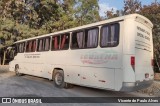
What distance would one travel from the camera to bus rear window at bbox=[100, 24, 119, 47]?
32.3 ft

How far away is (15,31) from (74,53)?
1909 cm

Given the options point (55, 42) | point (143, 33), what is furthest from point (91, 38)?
point (55, 42)

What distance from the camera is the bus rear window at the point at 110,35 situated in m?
9.84

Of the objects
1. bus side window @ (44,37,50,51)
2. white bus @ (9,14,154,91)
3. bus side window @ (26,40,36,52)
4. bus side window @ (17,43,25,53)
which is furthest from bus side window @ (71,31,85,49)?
bus side window @ (17,43,25,53)

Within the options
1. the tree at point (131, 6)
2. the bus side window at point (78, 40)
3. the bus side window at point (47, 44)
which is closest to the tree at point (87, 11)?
the tree at point (131, 6)

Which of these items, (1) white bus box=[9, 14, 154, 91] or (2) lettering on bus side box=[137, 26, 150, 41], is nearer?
(1) white bus box=[9, 14, 154, 91]

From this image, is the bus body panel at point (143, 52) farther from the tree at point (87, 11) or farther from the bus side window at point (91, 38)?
the tree at point (87, 11)

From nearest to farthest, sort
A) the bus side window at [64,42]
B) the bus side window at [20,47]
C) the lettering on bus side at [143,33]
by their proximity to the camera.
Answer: the lettering on bus side at [143,33], the bus side window at [64,42], the bus side window at [20,47]

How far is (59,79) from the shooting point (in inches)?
525

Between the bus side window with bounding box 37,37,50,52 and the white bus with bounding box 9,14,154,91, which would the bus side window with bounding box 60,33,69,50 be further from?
the bus side window with bounding box 37,37,50,52

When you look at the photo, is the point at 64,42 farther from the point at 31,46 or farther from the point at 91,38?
the point at 31,46

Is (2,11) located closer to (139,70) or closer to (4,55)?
(4,55)

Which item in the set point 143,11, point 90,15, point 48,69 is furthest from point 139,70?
point 90,15

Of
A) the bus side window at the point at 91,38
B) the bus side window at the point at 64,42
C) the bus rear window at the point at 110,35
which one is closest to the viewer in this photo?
Answer: the bus rear window at the point at 110,35
